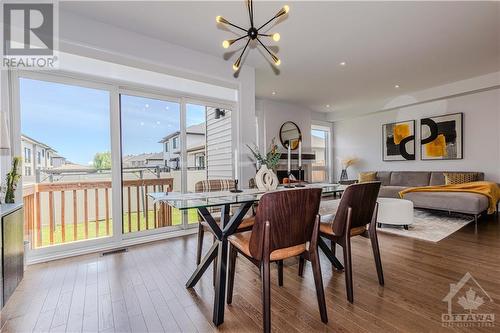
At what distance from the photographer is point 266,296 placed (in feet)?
4.63

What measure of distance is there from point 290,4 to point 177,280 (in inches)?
121

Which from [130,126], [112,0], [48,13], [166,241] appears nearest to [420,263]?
[166,241]

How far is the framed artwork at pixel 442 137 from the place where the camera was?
5281mm

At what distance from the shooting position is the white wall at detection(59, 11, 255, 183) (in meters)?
2.75

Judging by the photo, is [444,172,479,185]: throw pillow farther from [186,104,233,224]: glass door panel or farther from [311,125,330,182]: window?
[186,104,233,224]: glass door panel

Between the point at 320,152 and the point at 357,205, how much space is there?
6.17 m

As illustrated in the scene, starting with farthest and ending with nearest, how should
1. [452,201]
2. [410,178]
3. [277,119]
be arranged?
[277,119] < [410,178] < [452,201]

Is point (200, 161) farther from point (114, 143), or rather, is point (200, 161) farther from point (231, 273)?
point (231, 273)

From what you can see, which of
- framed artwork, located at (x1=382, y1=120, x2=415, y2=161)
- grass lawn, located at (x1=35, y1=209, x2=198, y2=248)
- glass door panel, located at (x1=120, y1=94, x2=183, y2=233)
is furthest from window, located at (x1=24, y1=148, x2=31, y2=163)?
framed artwork, located at (x1=382, y1=120, x2=415, y2=161)

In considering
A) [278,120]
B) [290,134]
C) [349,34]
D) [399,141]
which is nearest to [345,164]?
[399,141]

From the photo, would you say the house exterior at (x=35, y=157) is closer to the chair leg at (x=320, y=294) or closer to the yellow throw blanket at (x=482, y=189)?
the chair leg at (x=320, y=294)

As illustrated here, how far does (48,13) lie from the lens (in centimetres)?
259

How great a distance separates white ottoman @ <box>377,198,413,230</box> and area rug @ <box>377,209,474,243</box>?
126mm

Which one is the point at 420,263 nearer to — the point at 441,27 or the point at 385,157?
the point at 441,27
